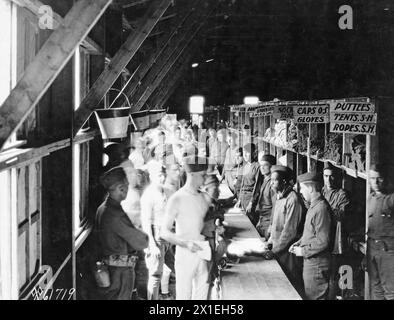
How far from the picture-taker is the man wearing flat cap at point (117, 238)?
12.2ft

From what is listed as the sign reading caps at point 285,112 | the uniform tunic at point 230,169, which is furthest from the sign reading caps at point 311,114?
the uniform tunic at point 230,169

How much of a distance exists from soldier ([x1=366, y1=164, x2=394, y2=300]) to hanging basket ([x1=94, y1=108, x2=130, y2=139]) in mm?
2298

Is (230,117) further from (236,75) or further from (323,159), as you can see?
(323,159)

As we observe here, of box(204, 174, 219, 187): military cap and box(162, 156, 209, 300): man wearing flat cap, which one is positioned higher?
box(204, 174, 219, 187): military cap

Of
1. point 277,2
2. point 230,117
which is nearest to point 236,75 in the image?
point 230,117

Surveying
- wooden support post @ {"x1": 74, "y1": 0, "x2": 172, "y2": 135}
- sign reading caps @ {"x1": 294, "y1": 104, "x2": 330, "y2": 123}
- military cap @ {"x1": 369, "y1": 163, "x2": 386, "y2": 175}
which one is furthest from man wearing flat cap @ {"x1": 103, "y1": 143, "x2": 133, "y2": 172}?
military cap @ {"x1": 369, "y1": 163, "x2": 386, "y2": 175}

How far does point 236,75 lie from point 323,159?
8629mm

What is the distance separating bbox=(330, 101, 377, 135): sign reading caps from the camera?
4.44m

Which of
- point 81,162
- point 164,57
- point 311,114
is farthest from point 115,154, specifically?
point 164,57

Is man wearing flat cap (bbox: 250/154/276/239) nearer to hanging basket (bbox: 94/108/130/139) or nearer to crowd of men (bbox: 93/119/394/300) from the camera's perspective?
crowd of men (bbox: 93/119/394/300)

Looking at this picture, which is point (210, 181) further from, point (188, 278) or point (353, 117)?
point (353, 117)

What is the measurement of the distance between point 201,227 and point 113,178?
767 mm
